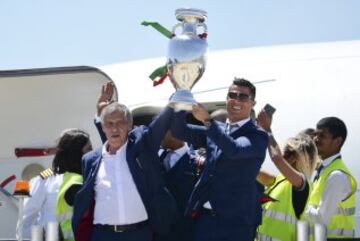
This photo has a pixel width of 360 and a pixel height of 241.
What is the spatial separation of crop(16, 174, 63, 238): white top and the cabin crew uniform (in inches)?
62.7

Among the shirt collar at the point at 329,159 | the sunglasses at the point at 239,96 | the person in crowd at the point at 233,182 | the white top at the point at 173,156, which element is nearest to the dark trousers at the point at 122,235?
the person in crowd at the point at 233,182

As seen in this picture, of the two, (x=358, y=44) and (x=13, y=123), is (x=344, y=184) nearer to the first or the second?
(x=358, y=44)

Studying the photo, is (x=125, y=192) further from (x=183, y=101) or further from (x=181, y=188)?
(x=183, y=101)

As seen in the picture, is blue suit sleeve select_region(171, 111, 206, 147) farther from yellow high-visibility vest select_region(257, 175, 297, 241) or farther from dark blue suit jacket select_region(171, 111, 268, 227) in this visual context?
yellow high-visibility vest select_region(257, 175, 297, 241)

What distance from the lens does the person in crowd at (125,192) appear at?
501 cm

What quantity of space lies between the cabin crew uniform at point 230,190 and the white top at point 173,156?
1.46 ft

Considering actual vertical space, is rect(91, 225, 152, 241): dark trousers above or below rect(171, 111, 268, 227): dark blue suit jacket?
below

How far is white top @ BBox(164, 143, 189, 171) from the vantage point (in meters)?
5.43

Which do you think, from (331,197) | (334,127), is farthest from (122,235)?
(334,127)

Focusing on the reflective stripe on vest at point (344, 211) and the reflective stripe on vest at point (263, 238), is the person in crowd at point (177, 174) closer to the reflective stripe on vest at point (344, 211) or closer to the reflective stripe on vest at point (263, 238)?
the reflective stripe on vest at point (263, 238)

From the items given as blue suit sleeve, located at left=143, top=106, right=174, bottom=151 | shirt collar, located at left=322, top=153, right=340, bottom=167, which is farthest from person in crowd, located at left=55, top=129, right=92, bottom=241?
shirt collar, located at left=322, top=153, right=340, bottom=167

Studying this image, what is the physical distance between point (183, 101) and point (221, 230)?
88cm

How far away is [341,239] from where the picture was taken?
19.9 ft

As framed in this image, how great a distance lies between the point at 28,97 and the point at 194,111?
518 cm
